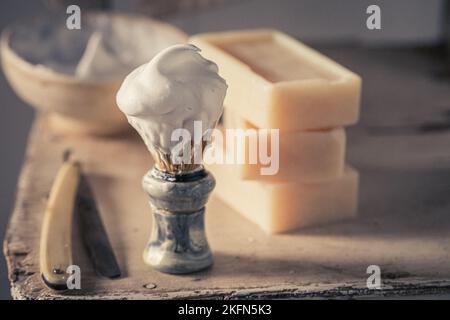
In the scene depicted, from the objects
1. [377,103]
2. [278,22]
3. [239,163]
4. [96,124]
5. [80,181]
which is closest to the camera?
[239,163]

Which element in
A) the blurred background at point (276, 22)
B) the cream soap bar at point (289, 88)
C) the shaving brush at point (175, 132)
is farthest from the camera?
the blurred background at point (276, 22)

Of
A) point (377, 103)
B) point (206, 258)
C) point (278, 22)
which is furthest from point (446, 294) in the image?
point (278, 22)

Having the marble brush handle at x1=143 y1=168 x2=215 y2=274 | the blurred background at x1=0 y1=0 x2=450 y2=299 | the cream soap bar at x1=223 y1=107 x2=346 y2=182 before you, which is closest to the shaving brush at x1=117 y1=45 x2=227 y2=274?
the marble brush handle at x1=143 y1=168 x2=215 y2=274

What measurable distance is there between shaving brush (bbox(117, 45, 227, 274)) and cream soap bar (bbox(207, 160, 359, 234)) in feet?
0.37

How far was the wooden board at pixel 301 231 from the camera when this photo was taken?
0.89 m

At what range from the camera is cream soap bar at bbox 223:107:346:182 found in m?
0.99

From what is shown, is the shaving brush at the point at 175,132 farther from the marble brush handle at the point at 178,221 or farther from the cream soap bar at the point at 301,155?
the cream soap bar at the point at 301,155

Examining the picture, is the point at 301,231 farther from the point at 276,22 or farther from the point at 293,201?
the point at 276,22

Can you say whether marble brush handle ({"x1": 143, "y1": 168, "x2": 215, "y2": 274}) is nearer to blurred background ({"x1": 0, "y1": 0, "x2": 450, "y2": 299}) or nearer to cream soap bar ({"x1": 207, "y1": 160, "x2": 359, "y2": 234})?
cream soap bar ({"x1": 207, "y1": 160, "x2": 359, "y2": 234})

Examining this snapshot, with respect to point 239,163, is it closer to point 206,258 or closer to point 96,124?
point 206,258

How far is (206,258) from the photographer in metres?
0.93

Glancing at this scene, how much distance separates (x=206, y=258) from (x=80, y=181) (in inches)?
10.1

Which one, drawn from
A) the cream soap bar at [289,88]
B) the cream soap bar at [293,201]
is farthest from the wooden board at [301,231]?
the cream soap bar at [289,88]

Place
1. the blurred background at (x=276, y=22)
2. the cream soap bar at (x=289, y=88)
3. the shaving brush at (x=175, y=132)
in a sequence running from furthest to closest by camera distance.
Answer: the blurred background at (x=276, y=22) < the cream soap bar at (x=289, y=88) < the shaving brush at (x=175, y=132)
